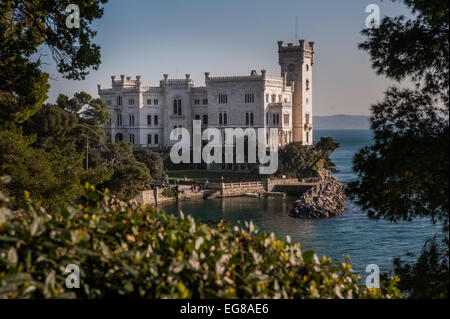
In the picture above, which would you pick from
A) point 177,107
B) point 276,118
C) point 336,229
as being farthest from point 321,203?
point 177,107

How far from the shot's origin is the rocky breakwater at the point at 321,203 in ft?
131

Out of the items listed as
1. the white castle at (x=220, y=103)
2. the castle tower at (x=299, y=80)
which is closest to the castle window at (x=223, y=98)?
the white castle at (x=220, y=103)

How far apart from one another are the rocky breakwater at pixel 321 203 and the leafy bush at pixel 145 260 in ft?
114

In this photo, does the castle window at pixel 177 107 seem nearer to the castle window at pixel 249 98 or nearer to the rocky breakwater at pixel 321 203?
the castle window at pixel 249 98

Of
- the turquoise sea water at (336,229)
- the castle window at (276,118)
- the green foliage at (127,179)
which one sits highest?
the castle window at (276,118)

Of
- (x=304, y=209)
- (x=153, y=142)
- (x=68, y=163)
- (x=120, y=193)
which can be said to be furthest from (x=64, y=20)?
(x=153, y=142)

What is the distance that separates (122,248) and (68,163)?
17286mm

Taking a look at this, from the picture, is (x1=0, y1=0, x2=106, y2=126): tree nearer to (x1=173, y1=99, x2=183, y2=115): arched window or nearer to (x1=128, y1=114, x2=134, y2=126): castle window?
(x1=173, y1=99, x2=183, y2=115): arched window

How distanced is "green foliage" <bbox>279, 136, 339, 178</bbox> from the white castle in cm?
315

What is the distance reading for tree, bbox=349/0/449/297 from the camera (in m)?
6.54

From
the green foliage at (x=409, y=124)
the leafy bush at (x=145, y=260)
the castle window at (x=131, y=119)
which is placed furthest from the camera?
the castle window at (x=131, y=119)

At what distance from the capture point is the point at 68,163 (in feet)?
68.9

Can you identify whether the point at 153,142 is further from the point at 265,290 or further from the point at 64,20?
the point at 265,290

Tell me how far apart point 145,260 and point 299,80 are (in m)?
58.4
